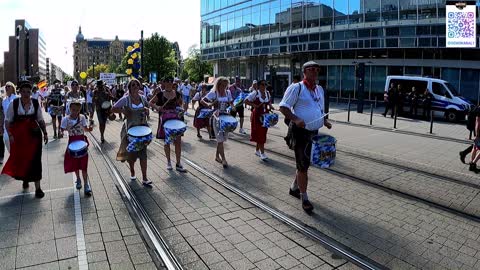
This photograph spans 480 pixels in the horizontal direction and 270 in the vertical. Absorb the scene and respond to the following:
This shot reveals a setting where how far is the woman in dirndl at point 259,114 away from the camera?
9305mm

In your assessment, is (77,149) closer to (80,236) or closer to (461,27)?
(80,236)

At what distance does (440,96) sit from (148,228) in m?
21.1

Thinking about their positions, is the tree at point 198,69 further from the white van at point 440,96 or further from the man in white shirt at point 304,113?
the man in white shirt at point 304,113

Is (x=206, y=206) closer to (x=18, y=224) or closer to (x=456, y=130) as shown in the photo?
(x=18, y=224)

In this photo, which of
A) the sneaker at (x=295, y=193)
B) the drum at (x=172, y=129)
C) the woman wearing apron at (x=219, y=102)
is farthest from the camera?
the woman wearing apron at (x=219, y=102)

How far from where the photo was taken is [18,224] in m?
5.13

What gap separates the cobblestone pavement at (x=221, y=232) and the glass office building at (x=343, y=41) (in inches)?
997

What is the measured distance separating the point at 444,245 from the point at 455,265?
0.51 meters

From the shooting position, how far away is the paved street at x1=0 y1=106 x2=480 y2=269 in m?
4.21

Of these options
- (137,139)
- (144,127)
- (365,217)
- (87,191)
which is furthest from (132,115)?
(365,217)

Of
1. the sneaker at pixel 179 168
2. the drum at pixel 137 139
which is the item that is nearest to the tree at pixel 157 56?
the sneaker at pixel 179 168

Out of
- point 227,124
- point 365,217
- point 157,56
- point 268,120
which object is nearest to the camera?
point 365,217

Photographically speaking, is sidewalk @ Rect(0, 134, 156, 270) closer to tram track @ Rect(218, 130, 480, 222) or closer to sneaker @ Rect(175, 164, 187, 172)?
sneaker @ Rect(175, 164, 187, 172)

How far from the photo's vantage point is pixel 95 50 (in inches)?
6737
